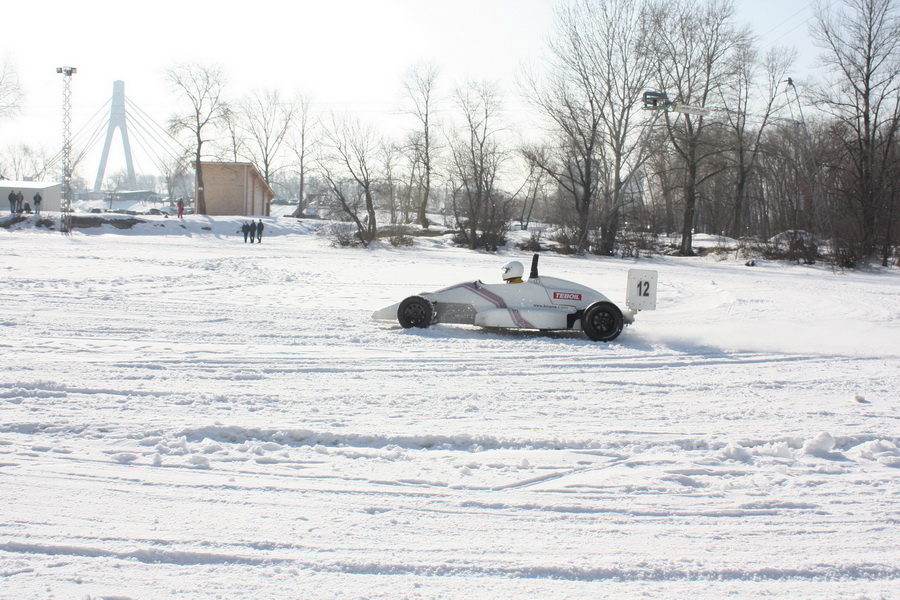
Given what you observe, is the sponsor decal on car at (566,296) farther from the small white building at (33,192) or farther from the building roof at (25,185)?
the building roof at (25,185)

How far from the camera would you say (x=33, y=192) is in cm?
5444

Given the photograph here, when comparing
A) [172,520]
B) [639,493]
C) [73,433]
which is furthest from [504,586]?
[73,433]

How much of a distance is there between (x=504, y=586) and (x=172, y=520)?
187 centimetres

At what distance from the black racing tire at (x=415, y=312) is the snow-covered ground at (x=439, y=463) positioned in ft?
0.72

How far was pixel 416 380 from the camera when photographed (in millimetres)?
6691

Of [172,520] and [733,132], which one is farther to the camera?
[733,132]

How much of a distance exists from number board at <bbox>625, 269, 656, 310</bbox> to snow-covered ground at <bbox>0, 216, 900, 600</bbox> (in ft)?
2.47

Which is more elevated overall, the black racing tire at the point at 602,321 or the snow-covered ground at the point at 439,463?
the black racing tire at the point at 602,321

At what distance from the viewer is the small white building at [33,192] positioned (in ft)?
174

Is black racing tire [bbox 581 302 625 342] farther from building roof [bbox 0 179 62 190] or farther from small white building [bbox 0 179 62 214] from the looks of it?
building roof [bbox 0 179 62 190]

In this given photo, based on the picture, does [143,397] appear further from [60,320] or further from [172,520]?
[60,320]

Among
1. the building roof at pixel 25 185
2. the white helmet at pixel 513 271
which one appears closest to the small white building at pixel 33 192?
the building roof at pixel 25 185

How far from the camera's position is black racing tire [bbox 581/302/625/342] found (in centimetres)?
910

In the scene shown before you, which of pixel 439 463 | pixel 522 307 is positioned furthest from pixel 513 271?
pixel 439 463
